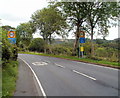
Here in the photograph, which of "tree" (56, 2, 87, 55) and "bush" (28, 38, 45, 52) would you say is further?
"bush" (28, 38, 45, 52)

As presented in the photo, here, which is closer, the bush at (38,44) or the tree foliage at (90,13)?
the tree foliage at (90,13)

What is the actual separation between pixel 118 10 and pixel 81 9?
6851 mm

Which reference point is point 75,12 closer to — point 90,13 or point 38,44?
point 90,13

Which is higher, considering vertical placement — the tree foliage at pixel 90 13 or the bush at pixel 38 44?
the tree foliage at pixel 90 13

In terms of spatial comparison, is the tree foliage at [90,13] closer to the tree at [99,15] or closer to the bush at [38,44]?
the tree at [99,15]

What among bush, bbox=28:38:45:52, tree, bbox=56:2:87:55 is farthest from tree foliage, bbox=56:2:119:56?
bush, bbox=28:38:45:52

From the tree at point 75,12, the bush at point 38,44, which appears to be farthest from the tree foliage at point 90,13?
the bush at point 38,44

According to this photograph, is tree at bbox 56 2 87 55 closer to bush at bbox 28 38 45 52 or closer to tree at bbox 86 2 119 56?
tree at bbox 86 2 119 56

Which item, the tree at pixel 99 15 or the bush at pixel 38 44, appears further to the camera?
the bush at pixel 38 44

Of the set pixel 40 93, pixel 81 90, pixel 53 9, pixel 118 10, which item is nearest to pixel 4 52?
pixel 40 93

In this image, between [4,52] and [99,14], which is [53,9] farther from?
[4,52]

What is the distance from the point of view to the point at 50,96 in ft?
21.2

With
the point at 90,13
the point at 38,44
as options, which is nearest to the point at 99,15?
the point at 90,13

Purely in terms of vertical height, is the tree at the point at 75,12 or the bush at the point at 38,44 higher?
the tree at the point at 75,12
